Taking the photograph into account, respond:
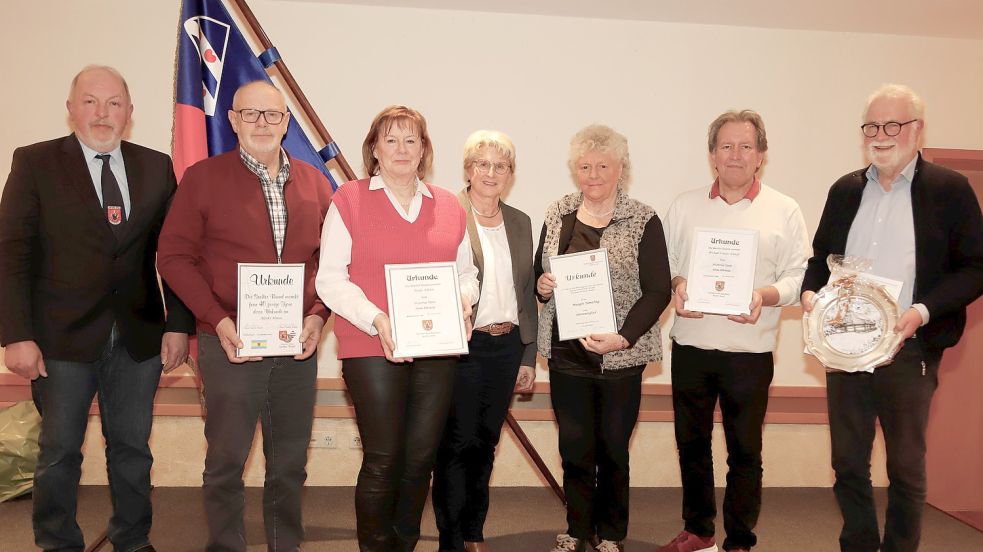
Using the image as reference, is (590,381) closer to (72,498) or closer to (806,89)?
(72,498)

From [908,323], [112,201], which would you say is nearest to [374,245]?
[112,201]

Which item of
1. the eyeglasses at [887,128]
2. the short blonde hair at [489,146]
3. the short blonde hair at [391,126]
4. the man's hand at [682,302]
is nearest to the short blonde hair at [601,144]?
the short blonde hair at [489,146]

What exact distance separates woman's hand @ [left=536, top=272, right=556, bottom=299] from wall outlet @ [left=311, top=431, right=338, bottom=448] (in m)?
1.98

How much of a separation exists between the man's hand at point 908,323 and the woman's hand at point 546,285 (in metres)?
1.26

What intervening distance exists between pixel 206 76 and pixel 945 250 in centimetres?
330

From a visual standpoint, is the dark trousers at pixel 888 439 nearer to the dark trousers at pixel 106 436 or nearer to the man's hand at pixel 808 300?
the man's hand at pixel 808 300

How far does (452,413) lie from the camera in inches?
113

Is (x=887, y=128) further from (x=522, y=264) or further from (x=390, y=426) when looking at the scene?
(x=390, y=426)

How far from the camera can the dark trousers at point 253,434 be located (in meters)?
2.54

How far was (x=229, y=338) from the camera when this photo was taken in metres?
2.44

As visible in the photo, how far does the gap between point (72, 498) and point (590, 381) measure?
211 centimetres

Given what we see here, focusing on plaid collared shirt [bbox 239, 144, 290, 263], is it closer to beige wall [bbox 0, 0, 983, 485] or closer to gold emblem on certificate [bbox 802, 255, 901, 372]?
beige wall [bbox 0, 0, 983, 485]

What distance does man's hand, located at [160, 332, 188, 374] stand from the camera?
2.79 meters

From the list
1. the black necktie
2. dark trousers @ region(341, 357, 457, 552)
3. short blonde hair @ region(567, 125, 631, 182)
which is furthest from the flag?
short blonde hair @ region(567, 125, 631, 182)
